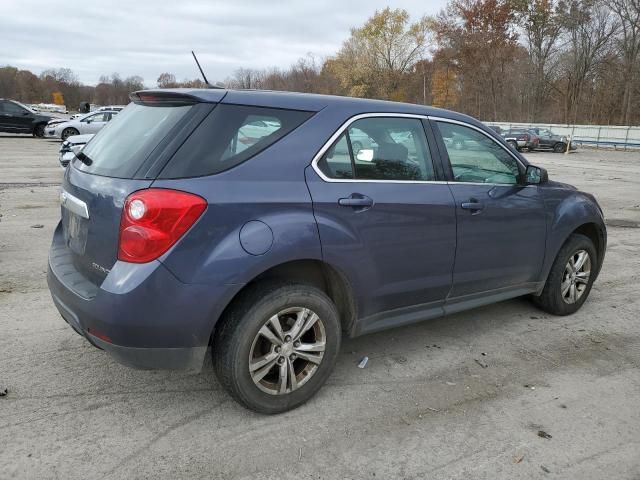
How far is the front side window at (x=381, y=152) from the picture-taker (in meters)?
3.22

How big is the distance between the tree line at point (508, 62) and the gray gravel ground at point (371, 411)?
135 feet

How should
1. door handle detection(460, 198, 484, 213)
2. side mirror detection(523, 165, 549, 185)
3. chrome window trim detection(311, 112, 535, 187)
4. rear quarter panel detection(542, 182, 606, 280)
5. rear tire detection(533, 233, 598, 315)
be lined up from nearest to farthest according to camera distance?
chrome window trim detection(311, 112, 535, 187) < door handle detection(460, 198, 484, 213) < side mirror detection(523, 165, 549, 185) < rear quarter panel detection(542, 182, 606, 280) < rear tire detection(533, 233, 598, 315)

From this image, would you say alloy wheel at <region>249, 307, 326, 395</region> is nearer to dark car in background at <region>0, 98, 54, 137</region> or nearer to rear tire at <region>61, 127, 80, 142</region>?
rear tire at <region>61, 127, 80, 142</region>

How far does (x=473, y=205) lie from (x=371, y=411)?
5.21 ft

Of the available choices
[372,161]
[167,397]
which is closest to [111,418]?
[167,397]

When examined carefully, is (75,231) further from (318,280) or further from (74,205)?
(318,280)

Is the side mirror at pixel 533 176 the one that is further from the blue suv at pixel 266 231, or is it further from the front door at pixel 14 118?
the front door at pixel 14 118

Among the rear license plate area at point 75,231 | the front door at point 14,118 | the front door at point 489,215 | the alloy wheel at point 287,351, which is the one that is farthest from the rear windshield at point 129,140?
the front door at point 14,118

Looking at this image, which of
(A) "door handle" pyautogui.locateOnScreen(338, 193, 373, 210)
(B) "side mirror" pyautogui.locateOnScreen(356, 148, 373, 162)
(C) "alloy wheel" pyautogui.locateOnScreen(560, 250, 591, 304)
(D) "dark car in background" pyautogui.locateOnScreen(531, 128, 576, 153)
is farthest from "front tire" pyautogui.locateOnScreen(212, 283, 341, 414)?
(D) "dark car in background" pyautogui.locateOnScreen(531, 128, 576, 153)

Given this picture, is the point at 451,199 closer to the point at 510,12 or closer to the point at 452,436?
the point at 452,436

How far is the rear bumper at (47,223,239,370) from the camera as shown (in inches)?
104

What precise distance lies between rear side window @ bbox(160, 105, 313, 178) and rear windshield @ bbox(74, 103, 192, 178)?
181mm

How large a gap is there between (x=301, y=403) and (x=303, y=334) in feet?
1.40

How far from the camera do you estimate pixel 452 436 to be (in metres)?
2.98
